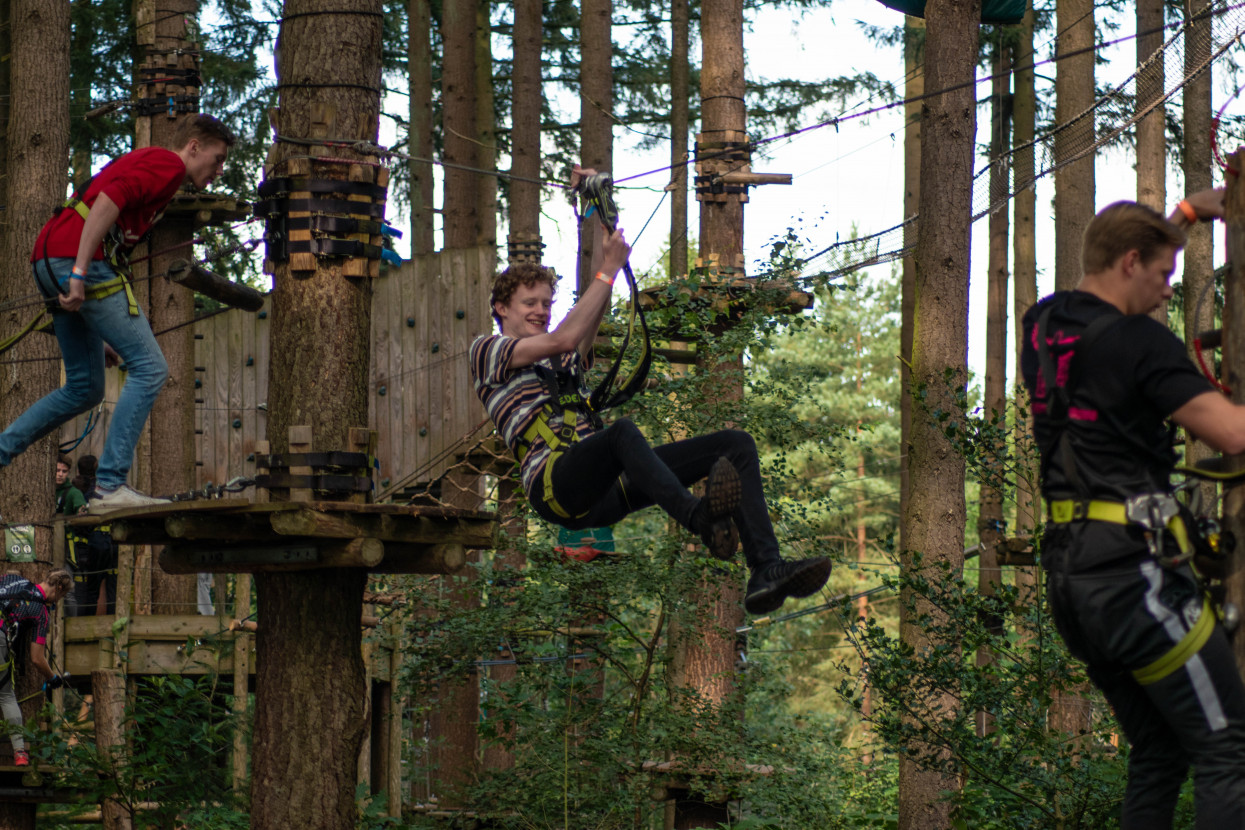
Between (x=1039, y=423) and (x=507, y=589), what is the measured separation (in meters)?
6.25

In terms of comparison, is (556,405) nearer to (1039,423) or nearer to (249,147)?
(1039,423)

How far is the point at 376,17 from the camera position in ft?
21.5

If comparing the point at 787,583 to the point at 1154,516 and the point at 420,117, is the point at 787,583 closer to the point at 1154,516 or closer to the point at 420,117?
the point at 1154,516

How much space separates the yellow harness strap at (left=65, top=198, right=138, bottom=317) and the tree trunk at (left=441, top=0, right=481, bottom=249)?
9807 millimetres

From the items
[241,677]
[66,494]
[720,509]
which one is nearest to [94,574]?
[66,494]

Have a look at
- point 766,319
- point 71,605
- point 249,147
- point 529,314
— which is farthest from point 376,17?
point 249,147

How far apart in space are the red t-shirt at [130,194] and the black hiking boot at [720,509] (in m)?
2.81

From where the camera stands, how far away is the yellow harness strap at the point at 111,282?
582 cm

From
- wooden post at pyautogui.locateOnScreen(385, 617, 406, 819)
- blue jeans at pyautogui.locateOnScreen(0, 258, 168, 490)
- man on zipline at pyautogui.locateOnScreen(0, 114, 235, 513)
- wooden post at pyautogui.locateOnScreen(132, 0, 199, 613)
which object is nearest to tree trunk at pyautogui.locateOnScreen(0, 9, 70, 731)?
wooden post at pyautogui.locateOnScreen(132, 0, 199, 613)

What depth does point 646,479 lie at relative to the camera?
487cm

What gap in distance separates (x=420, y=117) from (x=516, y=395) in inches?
481

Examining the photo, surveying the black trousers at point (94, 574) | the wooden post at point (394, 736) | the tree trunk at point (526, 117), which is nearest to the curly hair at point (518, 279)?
the wooden post at point (394, 736)

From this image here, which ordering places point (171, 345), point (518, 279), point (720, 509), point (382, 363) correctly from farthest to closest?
point (171, 345) < point (382, 363) < point (518, 279) < point (720, 509)

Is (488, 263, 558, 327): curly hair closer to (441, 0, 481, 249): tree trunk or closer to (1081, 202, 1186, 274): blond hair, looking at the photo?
(1081, 202, 1186, 274): blond hair
